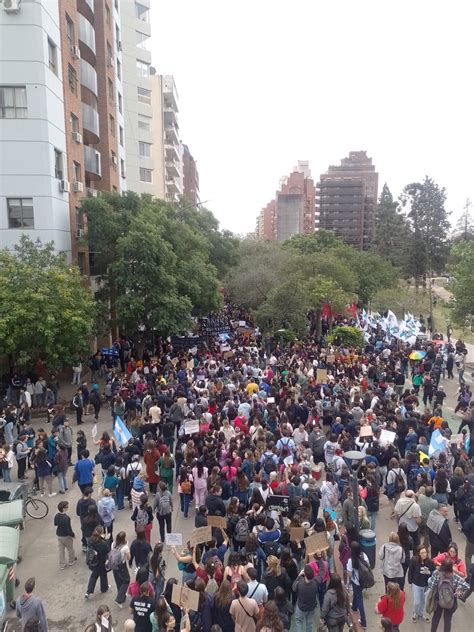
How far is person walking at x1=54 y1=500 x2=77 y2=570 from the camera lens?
9133 millimetres

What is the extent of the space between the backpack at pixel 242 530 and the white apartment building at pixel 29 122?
18.8 metres

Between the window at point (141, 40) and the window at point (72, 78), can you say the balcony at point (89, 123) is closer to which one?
the window at point (72, 78)

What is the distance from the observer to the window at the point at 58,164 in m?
24.2

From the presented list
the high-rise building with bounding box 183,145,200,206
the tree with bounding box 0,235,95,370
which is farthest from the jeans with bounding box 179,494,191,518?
the high-rise building with bounding box 183,145,200,206

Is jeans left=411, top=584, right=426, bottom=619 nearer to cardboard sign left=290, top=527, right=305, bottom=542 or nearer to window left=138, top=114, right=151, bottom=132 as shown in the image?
cardboard sign left=290, top=527, right=305, bottom=542

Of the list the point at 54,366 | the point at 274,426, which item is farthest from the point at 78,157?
the point at 274,426

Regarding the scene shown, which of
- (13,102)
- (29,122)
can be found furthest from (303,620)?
(13,102)

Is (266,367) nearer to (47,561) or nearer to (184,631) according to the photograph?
(47,561)

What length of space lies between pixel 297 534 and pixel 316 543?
76cm

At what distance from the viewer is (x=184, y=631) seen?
22.0 feet

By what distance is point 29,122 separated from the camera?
22.7 meters

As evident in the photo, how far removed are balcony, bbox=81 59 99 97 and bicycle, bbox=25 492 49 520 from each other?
954 inches

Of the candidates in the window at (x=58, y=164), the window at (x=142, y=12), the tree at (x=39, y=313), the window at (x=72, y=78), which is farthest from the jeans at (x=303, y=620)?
the window at (x=142, y=12)

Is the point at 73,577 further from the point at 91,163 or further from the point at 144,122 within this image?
the point at 144,122
